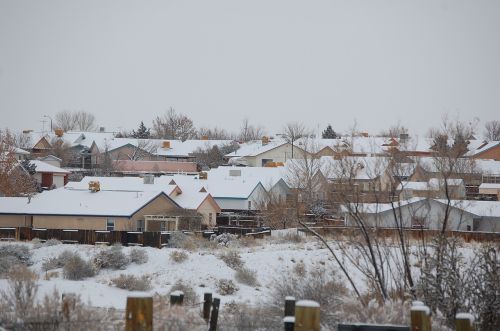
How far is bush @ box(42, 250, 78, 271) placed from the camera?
33938 mm

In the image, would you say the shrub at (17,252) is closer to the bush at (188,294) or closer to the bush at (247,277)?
the bush at (247,277)

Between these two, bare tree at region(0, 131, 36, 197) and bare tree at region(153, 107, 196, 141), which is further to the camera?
bare tree at region(153, 107, 196, 141)

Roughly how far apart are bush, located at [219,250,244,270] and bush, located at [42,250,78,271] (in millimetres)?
6754

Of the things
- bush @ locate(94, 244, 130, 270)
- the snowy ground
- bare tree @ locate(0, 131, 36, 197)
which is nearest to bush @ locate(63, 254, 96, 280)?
the snowy ground

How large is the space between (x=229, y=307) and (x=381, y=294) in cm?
675

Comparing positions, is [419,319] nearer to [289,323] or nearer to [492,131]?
[289,323]

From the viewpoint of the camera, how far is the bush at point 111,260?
34059 millimetres

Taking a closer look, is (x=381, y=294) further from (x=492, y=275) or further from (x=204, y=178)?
(x=204, y=178)

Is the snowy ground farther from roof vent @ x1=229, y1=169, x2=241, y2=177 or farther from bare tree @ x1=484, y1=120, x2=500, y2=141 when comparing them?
bare tree @ x1=484, y1=120, x2=500, y2=141

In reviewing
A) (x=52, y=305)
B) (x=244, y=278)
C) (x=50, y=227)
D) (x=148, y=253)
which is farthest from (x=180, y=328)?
(x=50, y=227)

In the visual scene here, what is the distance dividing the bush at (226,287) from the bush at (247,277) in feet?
2.39

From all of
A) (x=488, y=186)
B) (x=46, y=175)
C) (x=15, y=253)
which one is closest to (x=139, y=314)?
(x=15, y=253)

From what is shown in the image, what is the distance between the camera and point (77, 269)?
3184 cm

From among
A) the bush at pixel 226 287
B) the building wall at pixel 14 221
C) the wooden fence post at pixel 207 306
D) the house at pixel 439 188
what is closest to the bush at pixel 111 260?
the bush at pixel 226 287
